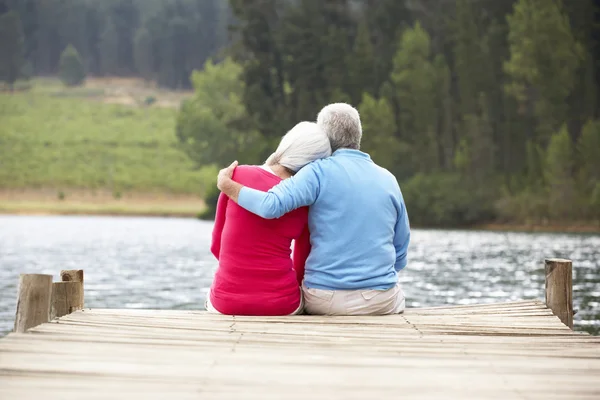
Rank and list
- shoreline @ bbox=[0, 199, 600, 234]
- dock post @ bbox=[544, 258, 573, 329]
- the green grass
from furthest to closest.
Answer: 1. the green grass
2. shoreline @ bbox=[0, 199, 600, 234]
3. dock post @ bbox=[544, 258, 573, 329]

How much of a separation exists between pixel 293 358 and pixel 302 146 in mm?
1683

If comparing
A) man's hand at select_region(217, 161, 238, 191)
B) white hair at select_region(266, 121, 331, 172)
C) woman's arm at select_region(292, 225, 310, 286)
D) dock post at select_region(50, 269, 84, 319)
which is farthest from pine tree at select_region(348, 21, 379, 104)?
man's hand at select_region(217, 161, 238, 191)

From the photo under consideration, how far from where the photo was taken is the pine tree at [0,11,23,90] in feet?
349

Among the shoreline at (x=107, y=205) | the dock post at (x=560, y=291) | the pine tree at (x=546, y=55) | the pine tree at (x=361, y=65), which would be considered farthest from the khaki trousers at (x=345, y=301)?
the shoreline at (x=107, y=205)

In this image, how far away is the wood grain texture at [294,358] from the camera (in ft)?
11.8

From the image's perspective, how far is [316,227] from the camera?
570 cm

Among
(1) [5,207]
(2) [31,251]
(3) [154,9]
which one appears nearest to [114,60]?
(3) [154,9]

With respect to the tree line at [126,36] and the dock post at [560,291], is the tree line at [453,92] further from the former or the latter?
the tree line at [126,36]

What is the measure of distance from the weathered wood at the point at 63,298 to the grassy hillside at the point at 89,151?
69.8 metres

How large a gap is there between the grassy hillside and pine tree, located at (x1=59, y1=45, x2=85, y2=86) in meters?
Result: 4.45

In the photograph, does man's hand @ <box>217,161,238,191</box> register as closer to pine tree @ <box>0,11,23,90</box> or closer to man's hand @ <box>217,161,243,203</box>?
man's hand @ <box>217,161,243,203</box>

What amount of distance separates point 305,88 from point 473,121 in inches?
371

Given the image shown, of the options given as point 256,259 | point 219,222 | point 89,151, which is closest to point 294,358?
point 256,259

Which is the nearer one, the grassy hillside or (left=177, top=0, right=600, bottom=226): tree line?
(left=177, top=0, right=600, bottom=226): tree line
